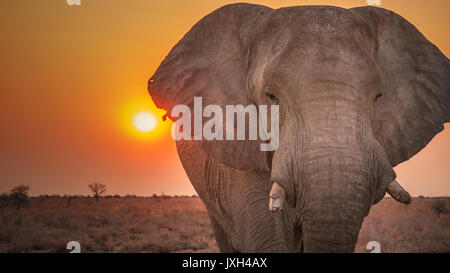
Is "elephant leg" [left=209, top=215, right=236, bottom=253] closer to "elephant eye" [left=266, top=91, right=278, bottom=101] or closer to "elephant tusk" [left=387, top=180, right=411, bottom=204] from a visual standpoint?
"elephant eye" [left=266, top=91, right=278, bottom=101]

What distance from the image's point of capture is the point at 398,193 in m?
3.65

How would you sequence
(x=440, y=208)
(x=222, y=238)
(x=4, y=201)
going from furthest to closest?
(x=4, y=201) → (x=440, y=208) → (x=222, y=238)

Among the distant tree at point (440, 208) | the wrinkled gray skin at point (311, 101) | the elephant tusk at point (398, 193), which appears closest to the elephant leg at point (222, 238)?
the wrinkled gray skin at point (311, 101)

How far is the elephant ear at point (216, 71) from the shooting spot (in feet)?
14.4

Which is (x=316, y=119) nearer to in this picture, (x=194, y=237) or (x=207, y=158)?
(x=207, y=158)

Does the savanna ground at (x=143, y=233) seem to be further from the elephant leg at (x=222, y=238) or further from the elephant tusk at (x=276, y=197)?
the elephant tusk at (x=276, y=197)

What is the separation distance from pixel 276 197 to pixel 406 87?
5.93 feet

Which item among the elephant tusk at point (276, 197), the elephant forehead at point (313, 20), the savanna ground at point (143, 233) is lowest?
the savanna ground at point (143, 233)

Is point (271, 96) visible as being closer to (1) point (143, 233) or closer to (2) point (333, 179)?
(2) point (333, 179)

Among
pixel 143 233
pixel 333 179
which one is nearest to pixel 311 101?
pixel 333 179

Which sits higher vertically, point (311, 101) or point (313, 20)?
point (313, 20)

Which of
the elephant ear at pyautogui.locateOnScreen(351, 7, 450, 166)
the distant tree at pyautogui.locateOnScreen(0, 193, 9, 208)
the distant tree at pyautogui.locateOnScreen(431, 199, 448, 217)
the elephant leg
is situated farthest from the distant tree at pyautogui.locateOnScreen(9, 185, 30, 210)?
the elephant ear at pyautogui.locateOnScreen(351, 7, 450, 166)

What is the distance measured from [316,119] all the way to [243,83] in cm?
104

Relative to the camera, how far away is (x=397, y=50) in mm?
4617
